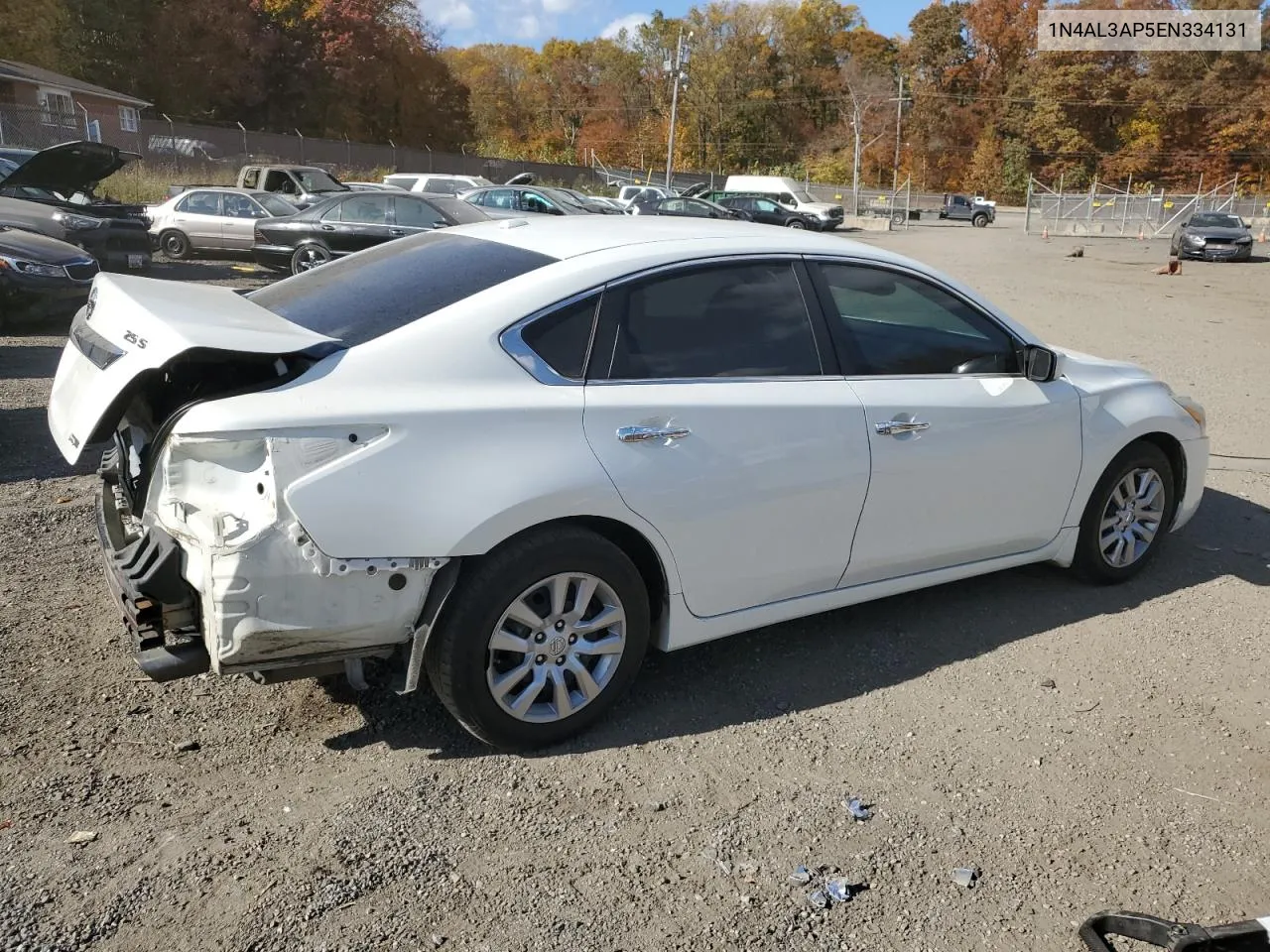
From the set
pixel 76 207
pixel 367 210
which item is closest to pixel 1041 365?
pixel 76 207

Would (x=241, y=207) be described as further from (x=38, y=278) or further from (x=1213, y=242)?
(x=1213, y=242)

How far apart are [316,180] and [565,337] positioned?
2202cm

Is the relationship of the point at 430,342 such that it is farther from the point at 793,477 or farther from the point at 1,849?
the point at 1,849

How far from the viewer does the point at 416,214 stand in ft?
54.0

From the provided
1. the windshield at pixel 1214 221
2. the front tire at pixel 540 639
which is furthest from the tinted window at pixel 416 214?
the windshield at pixel 1214 221

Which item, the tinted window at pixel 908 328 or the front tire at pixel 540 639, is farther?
the tinted window at pixel 908 328

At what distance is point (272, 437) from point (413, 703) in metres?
1.25

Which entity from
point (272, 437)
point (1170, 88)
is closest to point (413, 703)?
point (272, 437)

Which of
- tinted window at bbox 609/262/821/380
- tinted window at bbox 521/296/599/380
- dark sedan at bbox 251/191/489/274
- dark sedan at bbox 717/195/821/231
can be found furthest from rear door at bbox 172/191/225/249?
dark sedan at bbox 717/195/821/231

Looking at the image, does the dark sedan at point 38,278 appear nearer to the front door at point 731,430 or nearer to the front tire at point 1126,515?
the front door at point 731,430

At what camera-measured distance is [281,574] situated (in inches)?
112

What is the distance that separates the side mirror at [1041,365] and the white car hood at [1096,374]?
260 millimetres

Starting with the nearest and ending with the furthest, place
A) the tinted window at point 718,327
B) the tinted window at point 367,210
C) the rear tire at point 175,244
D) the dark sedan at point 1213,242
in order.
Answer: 1. the tinted window at point 718,327
2. the tinted window at point 367,210
3. the rear tire at point 175,244
4. the dark sedan at point 1213,242

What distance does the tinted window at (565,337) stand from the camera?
3295 mm
